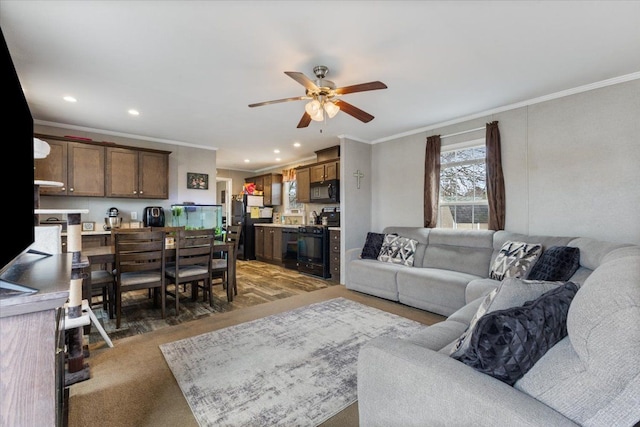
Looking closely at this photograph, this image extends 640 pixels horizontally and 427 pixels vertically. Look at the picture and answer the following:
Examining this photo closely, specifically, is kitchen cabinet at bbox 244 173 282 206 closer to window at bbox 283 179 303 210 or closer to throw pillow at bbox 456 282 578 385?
window at bbox 283 179 303 210

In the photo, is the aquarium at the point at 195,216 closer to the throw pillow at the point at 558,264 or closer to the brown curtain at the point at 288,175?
the brown curtain at the point at 288,175

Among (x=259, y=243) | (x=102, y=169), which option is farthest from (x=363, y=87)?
(x=259, y=243)

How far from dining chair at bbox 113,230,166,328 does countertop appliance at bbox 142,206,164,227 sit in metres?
1.85

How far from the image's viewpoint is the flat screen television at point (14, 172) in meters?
0.99

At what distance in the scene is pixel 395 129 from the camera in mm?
4602

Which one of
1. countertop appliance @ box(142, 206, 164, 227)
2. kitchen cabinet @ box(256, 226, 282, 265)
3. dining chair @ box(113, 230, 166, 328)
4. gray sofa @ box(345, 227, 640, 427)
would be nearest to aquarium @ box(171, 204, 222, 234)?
countertop appliance @ box(142, 206, 164, 227)

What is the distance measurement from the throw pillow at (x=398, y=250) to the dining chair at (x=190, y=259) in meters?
2.39

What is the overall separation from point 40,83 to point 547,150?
18.0ft

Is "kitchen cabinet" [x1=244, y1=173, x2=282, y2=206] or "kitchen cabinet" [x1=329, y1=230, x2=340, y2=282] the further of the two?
"kitchen cabinet" [x1=244, y1=173, x2=282, y2=206]

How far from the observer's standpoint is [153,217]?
4840 mm

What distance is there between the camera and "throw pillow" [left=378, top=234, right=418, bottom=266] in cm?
402

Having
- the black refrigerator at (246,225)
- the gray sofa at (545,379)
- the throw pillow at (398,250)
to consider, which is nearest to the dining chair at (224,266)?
the throw pillow at (398,250)

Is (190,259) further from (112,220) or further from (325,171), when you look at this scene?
(325,171)

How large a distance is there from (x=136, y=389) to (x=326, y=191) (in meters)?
4.20
